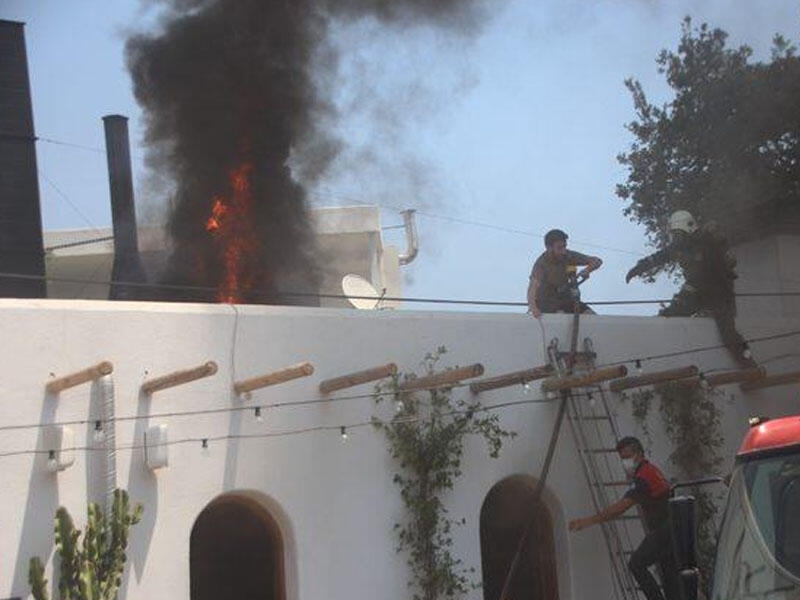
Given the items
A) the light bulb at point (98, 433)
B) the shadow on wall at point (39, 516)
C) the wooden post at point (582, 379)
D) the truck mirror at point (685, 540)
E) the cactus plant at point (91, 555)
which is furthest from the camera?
the wooden post at point (582, 379)

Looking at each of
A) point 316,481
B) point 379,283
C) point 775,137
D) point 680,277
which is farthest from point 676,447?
point 379,283

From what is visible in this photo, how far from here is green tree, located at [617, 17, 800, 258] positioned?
18.5m

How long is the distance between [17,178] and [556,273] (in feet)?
20.5

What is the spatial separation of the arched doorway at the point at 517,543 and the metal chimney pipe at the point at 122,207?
5507 mm

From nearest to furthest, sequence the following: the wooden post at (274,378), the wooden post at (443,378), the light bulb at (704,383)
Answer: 1. the wooden post at (274,378)
2. the wooden post at (443,378)
3. the light bulb at (704,383)

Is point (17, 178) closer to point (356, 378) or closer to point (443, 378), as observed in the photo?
point (356, 378)

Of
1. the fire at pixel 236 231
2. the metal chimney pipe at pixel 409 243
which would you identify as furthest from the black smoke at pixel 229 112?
the metal chimney pipe at pixel 409 243

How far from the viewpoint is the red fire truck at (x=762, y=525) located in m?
6.43

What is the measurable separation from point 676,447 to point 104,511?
22.0 feet

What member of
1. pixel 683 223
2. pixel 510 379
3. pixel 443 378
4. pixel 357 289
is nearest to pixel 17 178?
pixel 357 289

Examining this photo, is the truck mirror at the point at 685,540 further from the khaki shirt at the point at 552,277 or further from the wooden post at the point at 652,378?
the khaki shirt at the point at 552,277

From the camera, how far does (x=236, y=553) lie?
12.1 meters

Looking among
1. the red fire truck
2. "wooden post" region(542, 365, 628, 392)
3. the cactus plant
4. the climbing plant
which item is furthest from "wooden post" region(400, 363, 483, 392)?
the red fire truck

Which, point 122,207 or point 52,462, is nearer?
point 52,462
